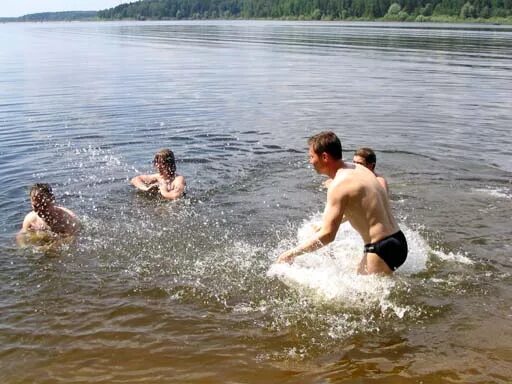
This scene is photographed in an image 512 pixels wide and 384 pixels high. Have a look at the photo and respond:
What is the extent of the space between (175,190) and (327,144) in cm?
525

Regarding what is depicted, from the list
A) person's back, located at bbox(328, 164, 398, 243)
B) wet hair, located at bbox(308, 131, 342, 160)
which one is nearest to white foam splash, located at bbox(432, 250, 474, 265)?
person's back, located at bbox(328, 164, 398, 243)

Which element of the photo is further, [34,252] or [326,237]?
[34,252]

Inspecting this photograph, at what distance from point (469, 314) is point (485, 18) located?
4899 inches

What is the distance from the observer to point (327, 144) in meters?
5.50

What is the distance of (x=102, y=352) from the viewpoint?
5.45 meters

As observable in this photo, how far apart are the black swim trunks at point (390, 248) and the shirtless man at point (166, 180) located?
16.5 ft

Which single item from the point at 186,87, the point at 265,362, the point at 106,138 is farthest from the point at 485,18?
the point at 265,362

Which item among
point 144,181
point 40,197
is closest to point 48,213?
point 40,197

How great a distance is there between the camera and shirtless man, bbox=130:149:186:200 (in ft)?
33.6

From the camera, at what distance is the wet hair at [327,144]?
18.0ft

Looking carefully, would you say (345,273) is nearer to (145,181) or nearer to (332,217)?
(332,217)

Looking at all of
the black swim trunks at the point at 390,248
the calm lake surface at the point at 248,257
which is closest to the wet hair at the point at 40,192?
the calm lake surface at the point at 248,257

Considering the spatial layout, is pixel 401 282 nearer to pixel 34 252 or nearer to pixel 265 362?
pixel 265 362

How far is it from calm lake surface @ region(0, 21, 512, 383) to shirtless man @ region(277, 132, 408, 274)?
489mm
